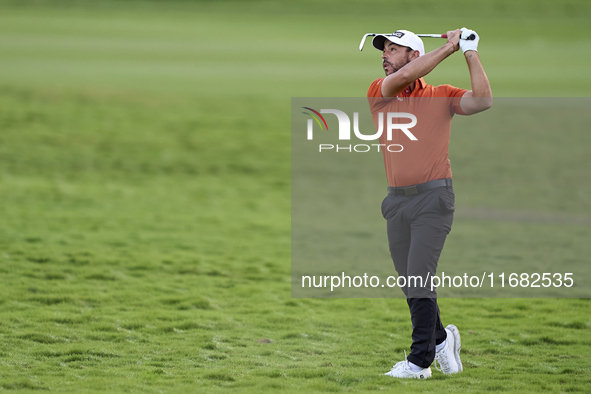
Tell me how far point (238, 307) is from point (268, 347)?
1.82 meters

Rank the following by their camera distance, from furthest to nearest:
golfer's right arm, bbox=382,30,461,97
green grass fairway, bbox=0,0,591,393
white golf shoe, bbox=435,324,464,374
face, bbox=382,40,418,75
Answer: green grass fairway, bbox=0,0,591,393
white golf shoe, bbox=435,324,464,374
face, bbox=382,40,418,75
golfer's right arm, bbox=382,30,461,97

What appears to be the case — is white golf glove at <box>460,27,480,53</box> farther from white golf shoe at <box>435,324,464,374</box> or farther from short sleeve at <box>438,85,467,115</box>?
white golf shoe at <box>435,324,464,374</box>

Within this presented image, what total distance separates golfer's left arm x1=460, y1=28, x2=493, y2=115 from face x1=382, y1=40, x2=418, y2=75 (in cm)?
44

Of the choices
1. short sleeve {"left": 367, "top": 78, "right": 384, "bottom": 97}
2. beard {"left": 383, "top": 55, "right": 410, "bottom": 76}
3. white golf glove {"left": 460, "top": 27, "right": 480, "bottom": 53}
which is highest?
white golf glove {"left": 460, "top": 27, "right": 480, "bottom": 53}

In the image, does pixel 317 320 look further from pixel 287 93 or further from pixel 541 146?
pixel 287 93

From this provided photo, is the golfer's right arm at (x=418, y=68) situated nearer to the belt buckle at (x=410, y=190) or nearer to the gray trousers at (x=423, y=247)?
the belt buckle at (x=410, y=190)

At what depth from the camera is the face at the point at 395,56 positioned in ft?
19.1

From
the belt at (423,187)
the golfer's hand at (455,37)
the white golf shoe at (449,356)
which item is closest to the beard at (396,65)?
the golfer's hand at (455,37)

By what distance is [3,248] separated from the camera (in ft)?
38.5

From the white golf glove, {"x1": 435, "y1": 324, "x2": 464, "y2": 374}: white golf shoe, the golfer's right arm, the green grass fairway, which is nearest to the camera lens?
the golfer's right arm

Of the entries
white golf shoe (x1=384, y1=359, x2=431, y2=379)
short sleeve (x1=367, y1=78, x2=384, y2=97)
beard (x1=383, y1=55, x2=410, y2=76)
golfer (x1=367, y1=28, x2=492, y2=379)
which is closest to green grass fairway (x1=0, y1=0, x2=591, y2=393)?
white golf shoe (x1=384, y1=359, x2=431, y2=379)

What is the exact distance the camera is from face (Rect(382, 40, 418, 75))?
584 centimetres

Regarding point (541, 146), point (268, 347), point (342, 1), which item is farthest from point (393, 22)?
point (268, 347)

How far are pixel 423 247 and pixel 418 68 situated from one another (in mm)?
1390
